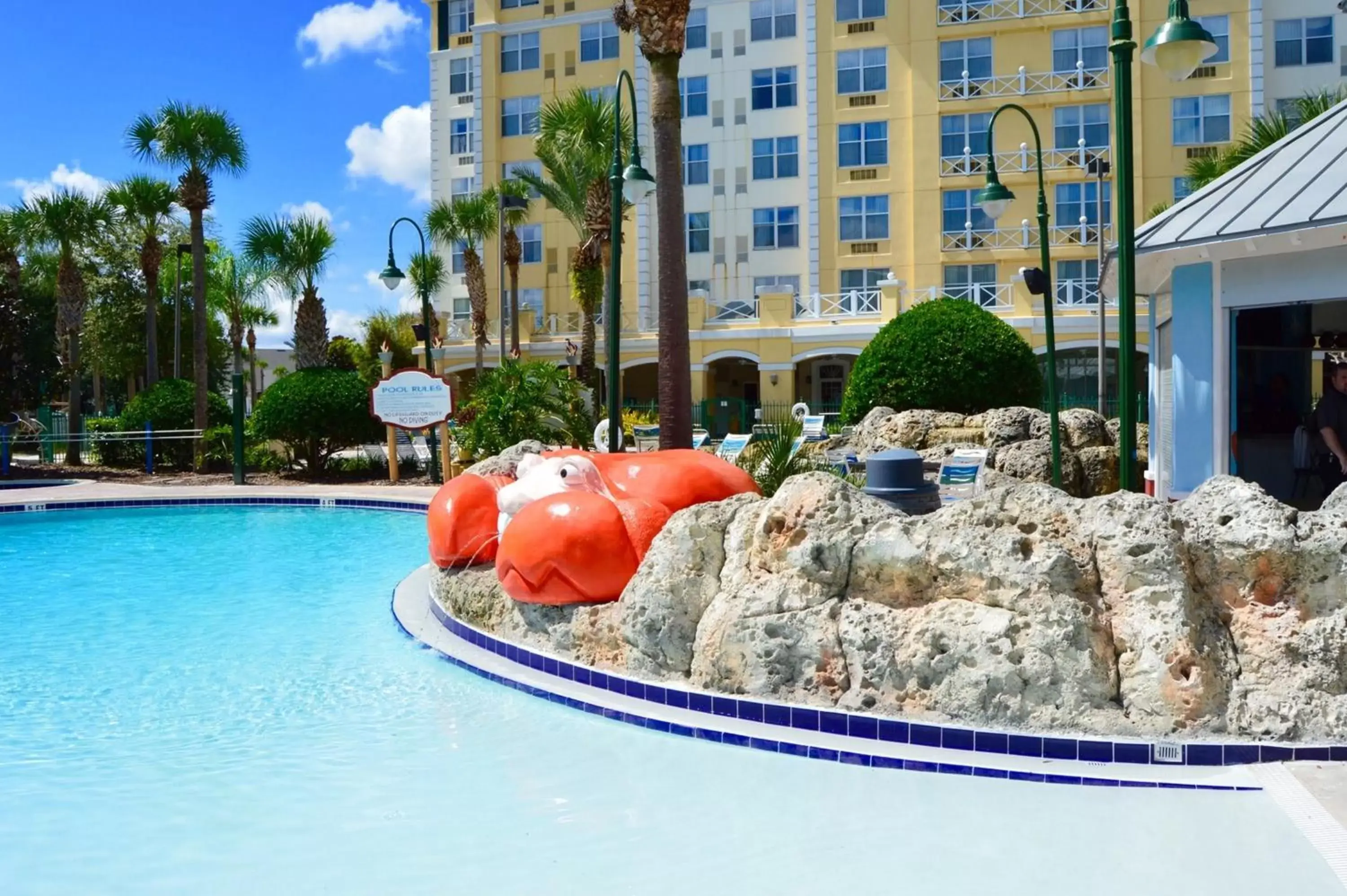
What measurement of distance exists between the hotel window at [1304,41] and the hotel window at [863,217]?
42.4 feet

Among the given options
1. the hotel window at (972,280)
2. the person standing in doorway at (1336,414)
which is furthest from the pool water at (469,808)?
the hotel window at (972,280)

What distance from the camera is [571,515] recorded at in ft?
24.2

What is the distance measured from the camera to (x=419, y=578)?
1099 cm

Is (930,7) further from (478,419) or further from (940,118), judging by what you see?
(478,419)

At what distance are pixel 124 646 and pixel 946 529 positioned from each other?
261 inches

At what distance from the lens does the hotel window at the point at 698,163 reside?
40.8 m

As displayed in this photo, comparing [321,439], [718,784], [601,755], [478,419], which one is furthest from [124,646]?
[321,439]

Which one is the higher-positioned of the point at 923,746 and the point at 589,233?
the point at 589,233

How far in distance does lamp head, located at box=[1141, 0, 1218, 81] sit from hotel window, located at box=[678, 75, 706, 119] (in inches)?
1352

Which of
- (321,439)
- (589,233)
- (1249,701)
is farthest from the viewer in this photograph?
(589,233)

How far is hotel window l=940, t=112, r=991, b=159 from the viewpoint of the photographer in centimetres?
3712

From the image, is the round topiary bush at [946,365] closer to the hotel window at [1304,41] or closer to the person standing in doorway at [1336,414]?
the person standing in doorway at [1336,414]

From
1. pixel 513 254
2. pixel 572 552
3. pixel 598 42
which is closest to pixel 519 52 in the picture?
pixel 598 42

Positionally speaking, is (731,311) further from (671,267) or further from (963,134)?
(671,267)
